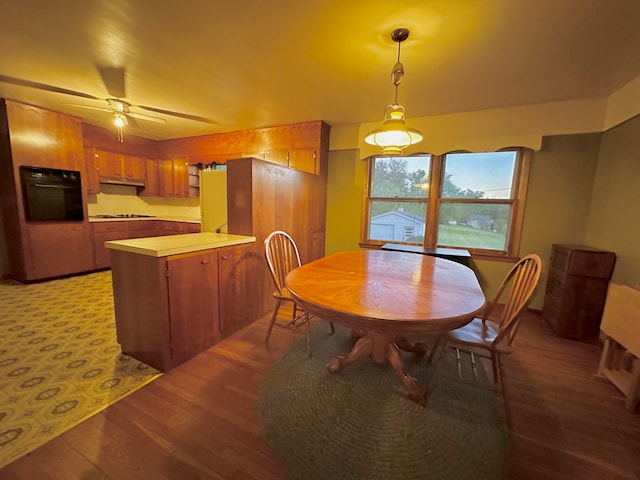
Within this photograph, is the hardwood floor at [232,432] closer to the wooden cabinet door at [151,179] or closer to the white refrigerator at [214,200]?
the white refrigerator at [214,200]

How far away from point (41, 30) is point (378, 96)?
8.93 ft

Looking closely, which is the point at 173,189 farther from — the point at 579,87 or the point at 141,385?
the point at 579,87

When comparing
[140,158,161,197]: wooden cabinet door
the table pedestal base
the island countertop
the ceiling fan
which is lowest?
the table pedestal base

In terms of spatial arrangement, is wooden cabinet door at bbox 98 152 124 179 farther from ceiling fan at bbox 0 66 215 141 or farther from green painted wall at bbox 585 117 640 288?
green painted wall at bbox 585 117 640 288

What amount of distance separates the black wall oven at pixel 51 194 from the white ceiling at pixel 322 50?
36.8 inches

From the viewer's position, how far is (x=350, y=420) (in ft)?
4.56

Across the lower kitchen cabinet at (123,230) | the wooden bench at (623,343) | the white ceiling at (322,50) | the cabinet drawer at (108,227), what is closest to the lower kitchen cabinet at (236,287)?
the white ceiling at (322,50)

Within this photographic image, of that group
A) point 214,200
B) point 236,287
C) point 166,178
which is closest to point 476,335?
point 236,287

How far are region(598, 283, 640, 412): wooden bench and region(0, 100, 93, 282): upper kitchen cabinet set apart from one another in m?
5.95

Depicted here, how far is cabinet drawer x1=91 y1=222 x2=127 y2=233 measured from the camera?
3942 mm

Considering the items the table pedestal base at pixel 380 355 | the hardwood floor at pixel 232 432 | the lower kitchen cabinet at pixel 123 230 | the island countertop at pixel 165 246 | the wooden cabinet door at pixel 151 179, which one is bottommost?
the hardwood floor at pixel 232 432

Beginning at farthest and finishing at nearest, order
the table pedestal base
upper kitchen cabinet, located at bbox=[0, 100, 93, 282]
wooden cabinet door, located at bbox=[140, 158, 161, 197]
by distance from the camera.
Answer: wooden cabinet door, located at bbox=[140, 158, 161, 197] < upper kitchen cabinet, located at bbox=[0, 100, 93, 282] < the table pedestal base

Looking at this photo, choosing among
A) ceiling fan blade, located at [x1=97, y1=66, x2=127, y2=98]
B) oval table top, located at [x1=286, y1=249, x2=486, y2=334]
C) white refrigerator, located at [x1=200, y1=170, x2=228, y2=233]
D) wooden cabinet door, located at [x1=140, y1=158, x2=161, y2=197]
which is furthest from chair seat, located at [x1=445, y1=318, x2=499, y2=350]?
wooden cabinet door, located at [x1=140, y1=158, x2=161, y2=197]

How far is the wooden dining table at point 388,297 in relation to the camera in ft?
3.34
